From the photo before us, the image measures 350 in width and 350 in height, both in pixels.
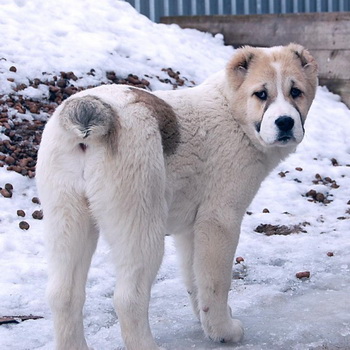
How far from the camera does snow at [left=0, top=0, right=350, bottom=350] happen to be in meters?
4.15

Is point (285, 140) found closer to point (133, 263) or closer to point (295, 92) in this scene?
point (295, 92)

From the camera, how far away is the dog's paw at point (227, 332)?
3.97 m

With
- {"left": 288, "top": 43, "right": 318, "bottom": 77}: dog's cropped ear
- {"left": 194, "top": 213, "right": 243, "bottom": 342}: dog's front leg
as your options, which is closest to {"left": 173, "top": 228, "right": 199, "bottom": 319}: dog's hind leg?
{"left": 194, "top": 213, "right": 243, "bottom": 342}: dog's front leg

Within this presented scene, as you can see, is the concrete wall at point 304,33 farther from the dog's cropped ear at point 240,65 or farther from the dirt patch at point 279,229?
the dog's cropped ear at point 240,65

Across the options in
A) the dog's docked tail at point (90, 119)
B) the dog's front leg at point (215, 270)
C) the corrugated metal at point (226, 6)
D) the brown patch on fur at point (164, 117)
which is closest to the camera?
the dog's docked tail at point (90, 119)

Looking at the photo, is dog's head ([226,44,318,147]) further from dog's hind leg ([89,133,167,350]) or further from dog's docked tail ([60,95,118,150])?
dog's docked tail ([60,95,118,150])

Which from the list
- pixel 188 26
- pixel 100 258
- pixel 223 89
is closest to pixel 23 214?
pixel 100 258

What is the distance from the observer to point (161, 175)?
3.61m

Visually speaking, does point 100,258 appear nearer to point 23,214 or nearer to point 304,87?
point 23,214

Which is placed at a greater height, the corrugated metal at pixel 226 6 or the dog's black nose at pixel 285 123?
the corrugated metal at pixel 226 6

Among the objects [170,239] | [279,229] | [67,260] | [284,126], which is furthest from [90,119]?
[279,229]

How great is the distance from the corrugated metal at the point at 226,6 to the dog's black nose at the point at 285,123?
7.26 m

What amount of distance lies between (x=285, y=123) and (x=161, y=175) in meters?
0.71

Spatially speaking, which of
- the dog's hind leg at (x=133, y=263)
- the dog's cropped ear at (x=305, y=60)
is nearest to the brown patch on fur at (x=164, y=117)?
the dog's hind leg at (x=133, y=263)
